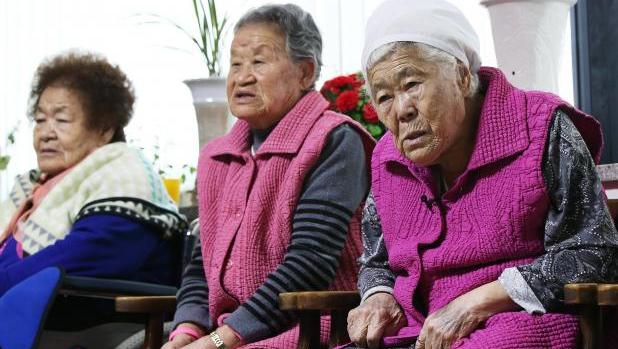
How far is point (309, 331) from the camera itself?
2.37 m

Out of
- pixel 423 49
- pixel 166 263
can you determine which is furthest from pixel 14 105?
pixel 423 49

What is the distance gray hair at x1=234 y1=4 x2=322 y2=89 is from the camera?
2.76 metres

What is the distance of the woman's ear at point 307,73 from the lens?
279cm

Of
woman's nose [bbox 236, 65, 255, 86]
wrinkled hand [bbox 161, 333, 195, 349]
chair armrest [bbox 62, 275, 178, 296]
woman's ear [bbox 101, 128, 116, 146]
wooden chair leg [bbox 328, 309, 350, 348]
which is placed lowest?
wrinkled hand [bbox 161, 333, 195, 349]

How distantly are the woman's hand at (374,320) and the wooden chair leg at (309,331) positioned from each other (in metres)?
0.08

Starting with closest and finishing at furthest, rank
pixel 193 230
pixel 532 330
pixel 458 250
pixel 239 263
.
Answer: pixel 532 330 → pixel 458 250 → pixel 239 263 → pixel 193 230

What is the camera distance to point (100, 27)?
484 cm

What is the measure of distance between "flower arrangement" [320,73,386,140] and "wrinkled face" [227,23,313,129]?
19.2 inches

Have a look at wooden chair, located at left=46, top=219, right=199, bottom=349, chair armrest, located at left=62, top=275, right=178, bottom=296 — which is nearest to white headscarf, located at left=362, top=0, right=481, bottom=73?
wooden chair, located at left=46, top=219, right=199, bottom=349

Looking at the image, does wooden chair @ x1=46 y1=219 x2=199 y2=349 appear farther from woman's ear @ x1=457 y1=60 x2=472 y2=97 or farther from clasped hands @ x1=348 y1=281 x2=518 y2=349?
woman's ear @ x1=457 y1=60 x2=472 y2=97

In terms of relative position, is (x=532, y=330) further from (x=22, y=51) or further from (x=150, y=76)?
(x=22, y=51)

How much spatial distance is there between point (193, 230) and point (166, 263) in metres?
0.16

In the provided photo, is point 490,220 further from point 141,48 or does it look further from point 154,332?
point 141,48

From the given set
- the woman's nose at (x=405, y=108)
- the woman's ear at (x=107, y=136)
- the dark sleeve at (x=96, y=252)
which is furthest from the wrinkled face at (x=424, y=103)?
the woman's ear at (x=107, y=136)
